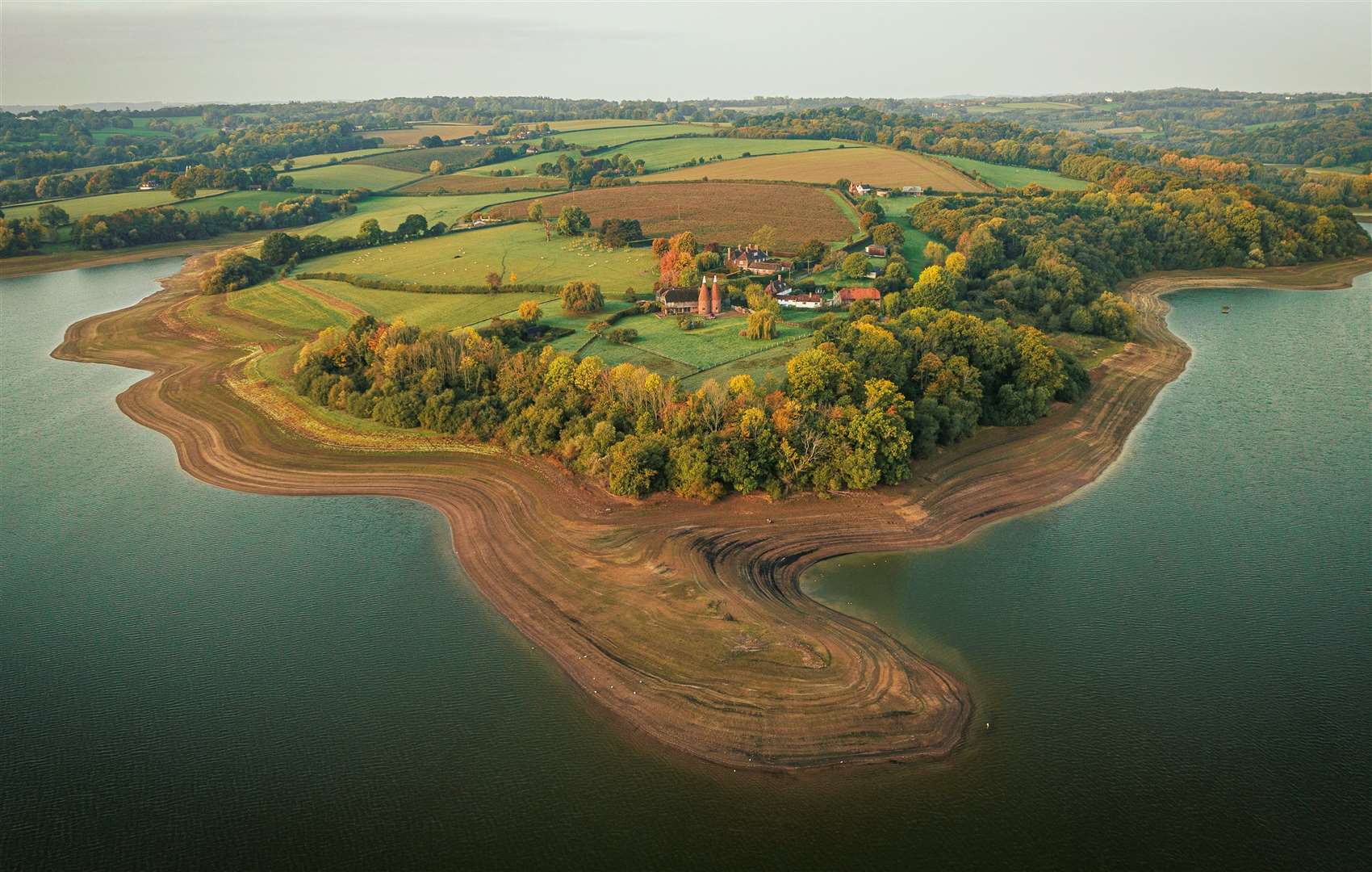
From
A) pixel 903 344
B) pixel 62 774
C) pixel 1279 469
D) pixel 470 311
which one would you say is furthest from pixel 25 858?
pixel 1279 469

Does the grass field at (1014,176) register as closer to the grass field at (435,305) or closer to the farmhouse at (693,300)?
the farmhouse at (693,300)

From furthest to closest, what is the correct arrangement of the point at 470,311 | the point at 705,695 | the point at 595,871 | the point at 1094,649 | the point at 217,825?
the point at 470,311 < the point at 1094,649 < the point at 705,695 < the point at 217,825 < the point at 595,871


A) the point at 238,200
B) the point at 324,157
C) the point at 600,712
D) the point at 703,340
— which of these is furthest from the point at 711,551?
the point at 324,157

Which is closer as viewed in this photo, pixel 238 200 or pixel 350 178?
pixel 238 200

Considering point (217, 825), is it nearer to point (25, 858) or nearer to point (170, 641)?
point (25, 858)

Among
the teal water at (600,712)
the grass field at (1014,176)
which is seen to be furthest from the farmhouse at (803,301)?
the grass field at (1014,176)

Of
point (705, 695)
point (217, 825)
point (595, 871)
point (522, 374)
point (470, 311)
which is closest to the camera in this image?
point (595, 871)

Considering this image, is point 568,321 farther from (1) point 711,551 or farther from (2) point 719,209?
(2) point 719,209
